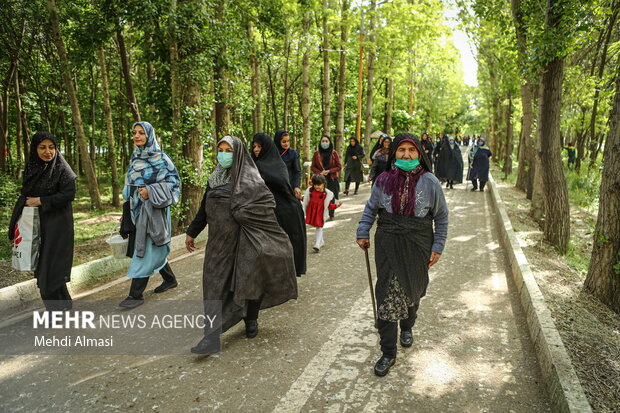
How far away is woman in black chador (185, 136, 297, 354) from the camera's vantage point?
415cm

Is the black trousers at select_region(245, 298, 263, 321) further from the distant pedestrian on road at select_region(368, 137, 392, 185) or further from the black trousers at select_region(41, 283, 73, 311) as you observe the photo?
the distant pedestrian on road at select_region(368, 137, 392, 185)

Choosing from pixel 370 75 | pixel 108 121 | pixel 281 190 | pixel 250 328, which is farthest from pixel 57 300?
pixel 370 75

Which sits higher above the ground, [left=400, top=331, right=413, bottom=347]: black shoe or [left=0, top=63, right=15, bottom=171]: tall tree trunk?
[left=0, top=63, right=15, bottom=171]: tall tree trunk

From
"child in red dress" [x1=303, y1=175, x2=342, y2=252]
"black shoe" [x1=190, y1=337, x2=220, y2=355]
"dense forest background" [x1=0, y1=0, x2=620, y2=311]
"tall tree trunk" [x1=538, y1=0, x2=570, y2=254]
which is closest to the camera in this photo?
"black shoe" [x1=190, y1=337, x2=220, y2=355]

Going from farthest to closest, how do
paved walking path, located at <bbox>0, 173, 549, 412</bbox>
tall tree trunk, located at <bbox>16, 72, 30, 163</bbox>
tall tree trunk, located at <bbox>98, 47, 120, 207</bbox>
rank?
tall tree trunk, located at <bbox>16, 72, 30, 163</bbox> < tall tree trunk, located at <bbox>98, 47, 120, 207</bbox> < paved walking path, located at <bbox>0, 173, 549, 412</bbox>

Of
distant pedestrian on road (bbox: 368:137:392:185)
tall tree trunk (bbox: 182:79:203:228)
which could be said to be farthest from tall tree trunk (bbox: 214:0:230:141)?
distant pedestrian on road (bbox: 368:137:392:185)

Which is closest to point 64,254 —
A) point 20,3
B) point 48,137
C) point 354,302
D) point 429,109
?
point 48,137

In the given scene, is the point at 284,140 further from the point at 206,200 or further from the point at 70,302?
the point at 70,302

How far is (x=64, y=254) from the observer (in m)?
4.94

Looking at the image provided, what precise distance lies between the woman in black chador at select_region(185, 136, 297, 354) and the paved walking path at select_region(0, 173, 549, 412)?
1.66ft

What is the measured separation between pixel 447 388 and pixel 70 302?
4174 millimetres

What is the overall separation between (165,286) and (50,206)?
5.74 ft

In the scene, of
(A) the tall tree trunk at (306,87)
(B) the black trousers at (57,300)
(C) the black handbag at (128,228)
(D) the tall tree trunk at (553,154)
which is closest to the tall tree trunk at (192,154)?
(C) the black handbag at (128,228)

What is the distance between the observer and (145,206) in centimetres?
529
